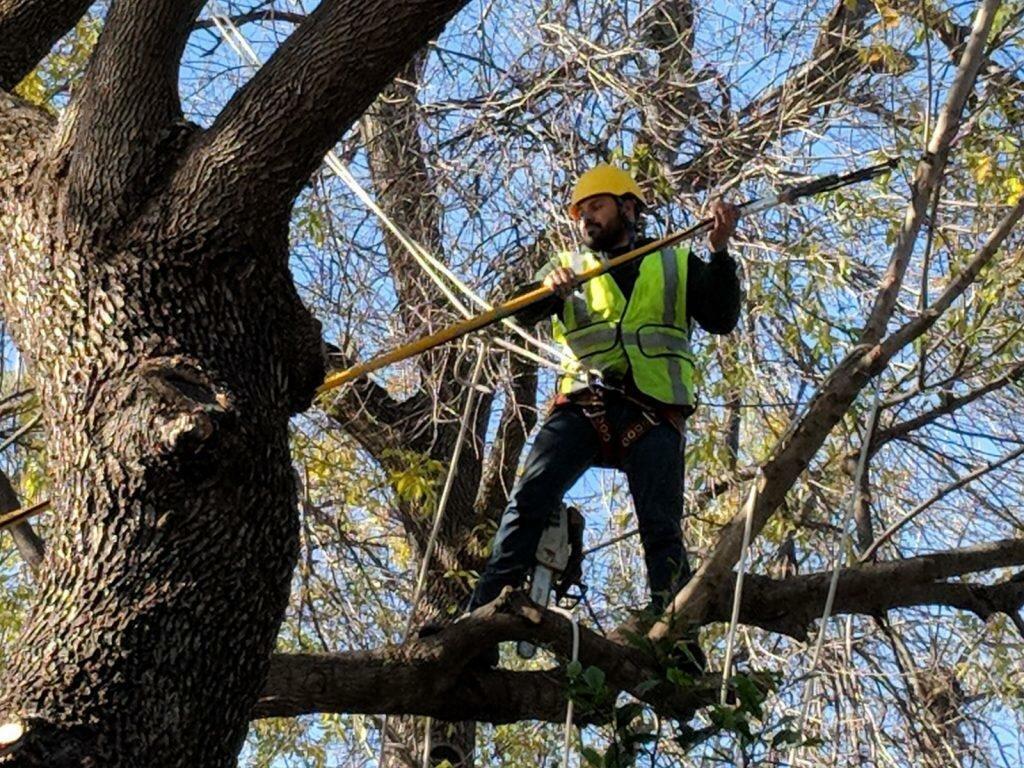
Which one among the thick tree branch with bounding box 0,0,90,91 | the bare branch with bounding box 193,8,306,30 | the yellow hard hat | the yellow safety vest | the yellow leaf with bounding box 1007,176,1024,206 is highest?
the bare branch with bounding box 193,8,306,30

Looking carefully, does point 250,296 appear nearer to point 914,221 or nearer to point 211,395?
point 211,395

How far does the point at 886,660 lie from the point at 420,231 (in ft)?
7.65

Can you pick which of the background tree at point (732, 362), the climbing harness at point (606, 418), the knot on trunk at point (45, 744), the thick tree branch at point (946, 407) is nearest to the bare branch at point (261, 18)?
the background tree at point (732, 362)

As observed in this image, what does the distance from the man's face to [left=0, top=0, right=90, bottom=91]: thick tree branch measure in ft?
5.12

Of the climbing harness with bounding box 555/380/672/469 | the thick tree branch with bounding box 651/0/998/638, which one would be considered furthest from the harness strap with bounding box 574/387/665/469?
the thick tree branch with bounding box 651/0/998/638

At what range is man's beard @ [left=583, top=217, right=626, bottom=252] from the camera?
4734 millimetres

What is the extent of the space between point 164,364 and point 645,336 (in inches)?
71.4

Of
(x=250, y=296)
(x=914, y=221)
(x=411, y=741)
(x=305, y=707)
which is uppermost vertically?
(x=914, y=221)

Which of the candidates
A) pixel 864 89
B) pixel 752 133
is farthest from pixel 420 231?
pixel 864 89

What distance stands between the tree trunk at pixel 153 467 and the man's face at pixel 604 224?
1659mm

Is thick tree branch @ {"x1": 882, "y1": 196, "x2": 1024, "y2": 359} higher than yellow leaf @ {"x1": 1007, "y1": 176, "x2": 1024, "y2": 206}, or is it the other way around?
yellow leaf @ {"x1": 1007, "y1": 176, "x2": 1024, "y2": 206}

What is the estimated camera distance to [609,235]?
473 centimetres

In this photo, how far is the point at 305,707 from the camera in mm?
3541

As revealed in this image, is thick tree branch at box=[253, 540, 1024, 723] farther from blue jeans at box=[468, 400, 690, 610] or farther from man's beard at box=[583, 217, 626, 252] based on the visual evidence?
man's beard at box=[583, 217, 626, 252]
